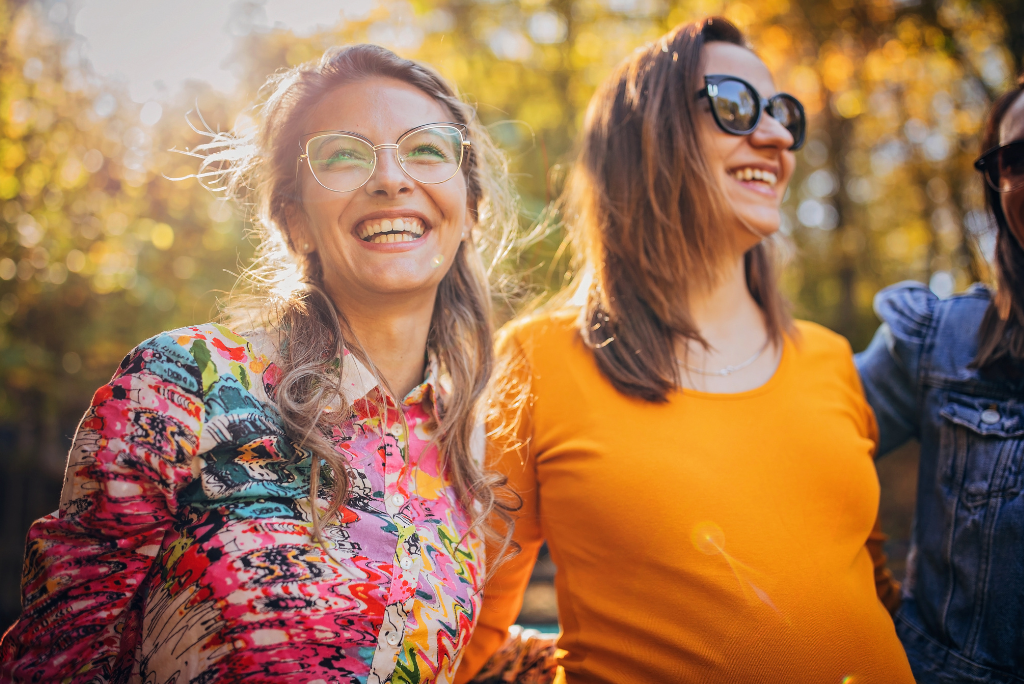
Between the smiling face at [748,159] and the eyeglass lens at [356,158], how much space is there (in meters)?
0.98

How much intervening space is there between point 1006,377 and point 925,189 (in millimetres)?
7898

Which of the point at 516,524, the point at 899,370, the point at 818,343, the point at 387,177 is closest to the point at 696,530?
the point at 516,524

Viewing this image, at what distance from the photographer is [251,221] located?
2.11 m

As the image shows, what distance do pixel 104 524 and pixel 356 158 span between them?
1.07m

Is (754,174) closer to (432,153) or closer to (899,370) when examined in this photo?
(899,370)

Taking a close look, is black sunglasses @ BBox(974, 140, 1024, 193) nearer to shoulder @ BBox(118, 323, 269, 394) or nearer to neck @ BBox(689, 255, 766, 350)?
neck @ BBox(689, 255, 766, 350)

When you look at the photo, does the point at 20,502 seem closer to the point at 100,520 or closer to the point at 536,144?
the point at 100,520

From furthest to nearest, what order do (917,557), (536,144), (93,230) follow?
(536,144) < (93,230) < (917,557)

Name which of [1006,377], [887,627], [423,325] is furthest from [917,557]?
[423,325]

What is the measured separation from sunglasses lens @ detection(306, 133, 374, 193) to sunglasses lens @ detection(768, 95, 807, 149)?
4.75 feet

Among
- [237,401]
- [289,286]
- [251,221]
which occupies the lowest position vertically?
[237,401]

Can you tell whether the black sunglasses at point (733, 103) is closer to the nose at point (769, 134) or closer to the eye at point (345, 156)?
the nose at point (769, 134)

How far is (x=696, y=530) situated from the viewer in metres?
1.77

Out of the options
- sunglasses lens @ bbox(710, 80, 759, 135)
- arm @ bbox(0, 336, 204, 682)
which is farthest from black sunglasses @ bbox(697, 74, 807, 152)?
arm @ bbox(0, 336, 204, 682)
